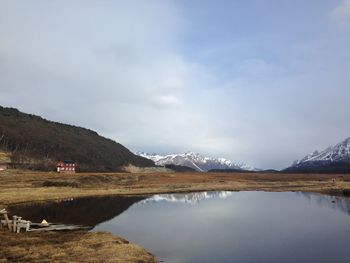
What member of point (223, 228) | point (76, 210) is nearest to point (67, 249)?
point (223, 228)

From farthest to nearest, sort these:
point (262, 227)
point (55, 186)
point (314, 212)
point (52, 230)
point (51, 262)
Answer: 1. point (55, 186)
2. point (314, 212)
3. point (262, 227)
4. point (52, 230)
5. point (51, 262)

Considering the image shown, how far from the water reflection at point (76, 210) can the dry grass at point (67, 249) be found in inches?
467

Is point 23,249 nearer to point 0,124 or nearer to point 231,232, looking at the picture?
point 231,232

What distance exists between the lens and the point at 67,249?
27594mm

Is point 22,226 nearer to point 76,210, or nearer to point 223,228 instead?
point 76,210

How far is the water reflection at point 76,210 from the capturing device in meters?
47.5

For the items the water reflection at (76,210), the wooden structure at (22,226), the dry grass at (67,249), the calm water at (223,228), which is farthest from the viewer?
the water reflection at (76,210)

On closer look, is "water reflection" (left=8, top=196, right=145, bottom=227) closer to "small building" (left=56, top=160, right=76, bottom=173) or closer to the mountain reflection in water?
the mountain reflection in water

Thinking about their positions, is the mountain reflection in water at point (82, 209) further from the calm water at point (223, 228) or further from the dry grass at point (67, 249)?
the dry grass at point (67, 249)

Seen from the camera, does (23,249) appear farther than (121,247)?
No

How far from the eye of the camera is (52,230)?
38062 millimetres

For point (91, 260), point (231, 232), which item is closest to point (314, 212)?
point (231, 232)

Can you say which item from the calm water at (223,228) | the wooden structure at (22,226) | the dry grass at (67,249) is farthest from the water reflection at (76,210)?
the dry grass at (67,249)

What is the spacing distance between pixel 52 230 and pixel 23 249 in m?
11.4
